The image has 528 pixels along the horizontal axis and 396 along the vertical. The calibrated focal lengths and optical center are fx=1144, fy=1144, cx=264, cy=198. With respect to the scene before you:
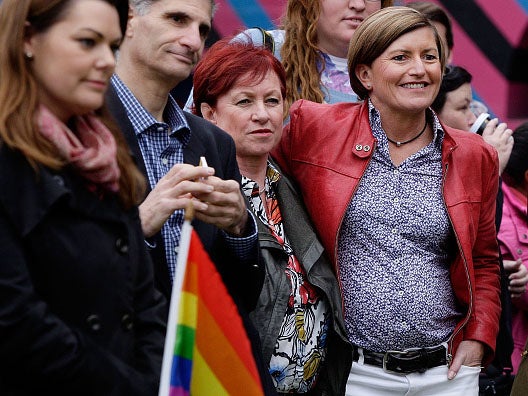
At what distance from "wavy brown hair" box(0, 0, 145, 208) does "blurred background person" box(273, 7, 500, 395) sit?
71.3 inches

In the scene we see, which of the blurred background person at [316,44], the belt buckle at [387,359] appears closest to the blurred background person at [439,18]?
the blurred background person at [316,44]

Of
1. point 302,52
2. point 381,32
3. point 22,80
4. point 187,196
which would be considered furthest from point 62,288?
point 302,52

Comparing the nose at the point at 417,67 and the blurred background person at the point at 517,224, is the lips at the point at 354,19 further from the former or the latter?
the blurred background person at the point at 517,224

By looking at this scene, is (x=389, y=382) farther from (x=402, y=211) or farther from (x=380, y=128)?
(x=380, y=128)

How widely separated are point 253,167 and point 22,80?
1682 mm

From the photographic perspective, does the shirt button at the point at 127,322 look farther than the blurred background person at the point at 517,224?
No

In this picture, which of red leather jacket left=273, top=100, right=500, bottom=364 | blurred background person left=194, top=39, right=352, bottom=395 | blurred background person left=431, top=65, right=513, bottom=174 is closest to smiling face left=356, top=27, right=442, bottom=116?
red leather jacket left=273, top=100, right=500, bottom=364

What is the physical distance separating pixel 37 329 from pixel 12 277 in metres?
0.13

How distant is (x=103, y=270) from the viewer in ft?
8.93

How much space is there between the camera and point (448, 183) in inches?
173

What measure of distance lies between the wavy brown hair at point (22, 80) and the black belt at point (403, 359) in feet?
6.40

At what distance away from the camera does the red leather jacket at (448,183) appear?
14.3 ft

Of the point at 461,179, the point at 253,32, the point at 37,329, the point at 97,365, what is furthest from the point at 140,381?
the point at 253,32

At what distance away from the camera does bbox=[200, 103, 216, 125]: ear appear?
14.2 feet
